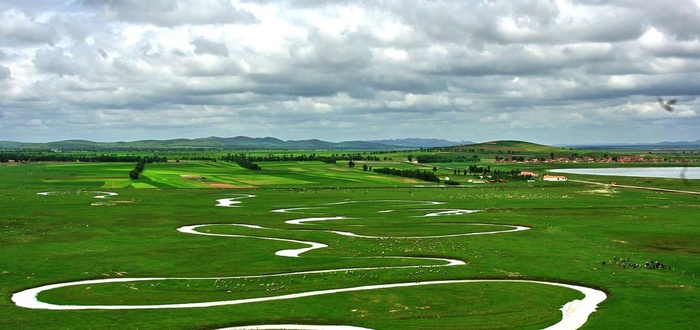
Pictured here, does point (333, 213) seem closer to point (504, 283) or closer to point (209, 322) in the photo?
point (504, 283)

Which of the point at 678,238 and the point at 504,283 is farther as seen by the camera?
the point at 678,238

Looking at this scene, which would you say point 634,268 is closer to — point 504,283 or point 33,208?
point 504,283

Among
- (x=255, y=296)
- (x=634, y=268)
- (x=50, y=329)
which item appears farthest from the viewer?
(x=634, y=268)

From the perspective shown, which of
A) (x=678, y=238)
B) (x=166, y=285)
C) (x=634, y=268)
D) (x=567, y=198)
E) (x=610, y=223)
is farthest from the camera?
(x=567, y=198)

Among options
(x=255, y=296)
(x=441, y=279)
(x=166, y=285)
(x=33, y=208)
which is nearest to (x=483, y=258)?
(x=441, y=279)

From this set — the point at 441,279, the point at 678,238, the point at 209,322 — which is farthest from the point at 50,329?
the point at 678,238

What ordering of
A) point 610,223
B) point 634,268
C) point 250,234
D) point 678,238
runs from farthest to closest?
point 610,223, point 250,234, point 678,238, point 634,268
